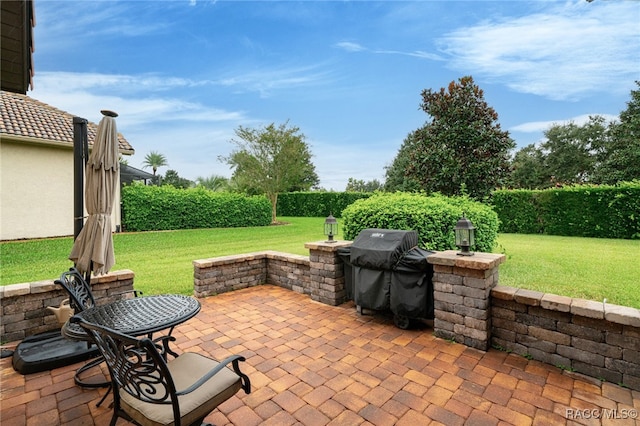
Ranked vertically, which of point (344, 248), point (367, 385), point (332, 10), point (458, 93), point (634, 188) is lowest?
point (367, 385)

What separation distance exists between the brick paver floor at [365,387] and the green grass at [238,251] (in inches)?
75.2

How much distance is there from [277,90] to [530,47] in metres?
11.0

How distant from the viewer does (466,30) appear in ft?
21.2

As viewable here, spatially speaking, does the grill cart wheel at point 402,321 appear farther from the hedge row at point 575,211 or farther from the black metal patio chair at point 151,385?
the hedge row at point 575,211

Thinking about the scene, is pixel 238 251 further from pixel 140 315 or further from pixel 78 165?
pixel 140 315

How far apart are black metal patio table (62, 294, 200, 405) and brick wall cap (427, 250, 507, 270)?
2.23 meters

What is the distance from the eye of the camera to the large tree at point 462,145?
711cm

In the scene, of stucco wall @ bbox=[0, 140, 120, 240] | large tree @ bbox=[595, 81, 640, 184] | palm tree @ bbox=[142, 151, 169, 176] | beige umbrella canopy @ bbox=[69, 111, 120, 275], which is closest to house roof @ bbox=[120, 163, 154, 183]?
stucco wall @ bbox=[0, 140, 120, 240]

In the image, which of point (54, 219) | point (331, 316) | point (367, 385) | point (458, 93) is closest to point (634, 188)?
point (458, 93)

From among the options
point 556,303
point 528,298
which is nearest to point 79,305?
point 528,298

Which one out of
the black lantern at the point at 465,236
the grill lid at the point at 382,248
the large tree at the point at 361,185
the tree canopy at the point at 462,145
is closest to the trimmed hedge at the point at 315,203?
the large tree at the point at 361,185

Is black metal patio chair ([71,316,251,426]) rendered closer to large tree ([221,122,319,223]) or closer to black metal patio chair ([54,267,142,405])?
black metal patio chair ([54,267,142,405])

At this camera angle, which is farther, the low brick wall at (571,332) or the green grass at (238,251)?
the green grass at (238,251)

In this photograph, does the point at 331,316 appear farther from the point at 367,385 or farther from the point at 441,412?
the point at 441,412
